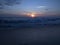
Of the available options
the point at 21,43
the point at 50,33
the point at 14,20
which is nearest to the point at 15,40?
the point at 21,43

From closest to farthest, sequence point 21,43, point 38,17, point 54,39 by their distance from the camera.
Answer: point 38,17 → point 21,43 → point 54,39

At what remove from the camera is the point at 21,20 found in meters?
3.68

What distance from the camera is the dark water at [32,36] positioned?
435 cm

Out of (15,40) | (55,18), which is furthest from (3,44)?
(55,18)

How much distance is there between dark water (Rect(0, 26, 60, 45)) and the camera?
4.35 m

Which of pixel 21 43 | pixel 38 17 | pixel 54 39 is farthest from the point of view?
pixel 54 39

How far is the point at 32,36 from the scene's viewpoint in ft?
15.3

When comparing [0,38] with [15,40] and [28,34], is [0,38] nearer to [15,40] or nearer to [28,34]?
[15,40]

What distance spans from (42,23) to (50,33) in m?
1.13

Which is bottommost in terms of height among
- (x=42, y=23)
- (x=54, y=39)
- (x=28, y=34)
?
(x=54, y=39)

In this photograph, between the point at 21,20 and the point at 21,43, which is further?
the point at 21,43

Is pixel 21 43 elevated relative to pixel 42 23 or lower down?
lower down

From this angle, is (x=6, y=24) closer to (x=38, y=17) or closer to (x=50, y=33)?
(x=38, y=17)

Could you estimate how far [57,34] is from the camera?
472 centimetres
